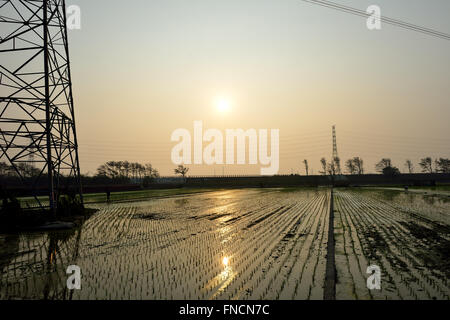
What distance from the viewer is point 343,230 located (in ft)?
40.9

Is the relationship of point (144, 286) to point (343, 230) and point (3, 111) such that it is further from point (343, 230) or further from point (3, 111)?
point (3, 111)

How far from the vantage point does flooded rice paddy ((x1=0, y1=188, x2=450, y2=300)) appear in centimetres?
586

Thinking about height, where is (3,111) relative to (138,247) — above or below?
above

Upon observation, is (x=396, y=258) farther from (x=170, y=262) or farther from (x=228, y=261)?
(x=170, y=262)

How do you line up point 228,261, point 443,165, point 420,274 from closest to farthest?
1. point 420,274
2. point 228,261
3. point 443,165

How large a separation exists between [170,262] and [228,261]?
5.47 ft

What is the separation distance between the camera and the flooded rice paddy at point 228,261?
19.2 ft

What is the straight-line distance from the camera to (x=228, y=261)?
811 centimetres

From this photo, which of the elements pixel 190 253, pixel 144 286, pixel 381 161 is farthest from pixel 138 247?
pixel 381 161

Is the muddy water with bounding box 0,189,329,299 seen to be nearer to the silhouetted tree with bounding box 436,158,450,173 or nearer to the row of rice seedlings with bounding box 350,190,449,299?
the row of rice seedlings with bounding box 350,190,449,299

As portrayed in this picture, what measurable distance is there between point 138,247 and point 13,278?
3845 millimetres

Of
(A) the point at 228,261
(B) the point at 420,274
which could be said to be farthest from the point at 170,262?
(B) the point at 420,274

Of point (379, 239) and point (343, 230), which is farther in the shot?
point (343, 230)

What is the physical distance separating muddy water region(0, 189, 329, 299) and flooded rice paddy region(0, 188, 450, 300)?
3 centimetres
